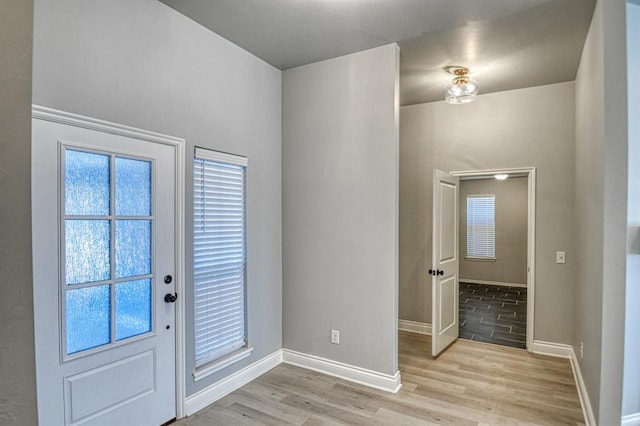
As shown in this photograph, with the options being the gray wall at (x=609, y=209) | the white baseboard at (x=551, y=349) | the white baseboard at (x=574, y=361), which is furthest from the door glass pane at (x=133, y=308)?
the white baseboard at (x=551, y=349)

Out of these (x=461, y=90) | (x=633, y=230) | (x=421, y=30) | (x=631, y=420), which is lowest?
(x=631, y=420)

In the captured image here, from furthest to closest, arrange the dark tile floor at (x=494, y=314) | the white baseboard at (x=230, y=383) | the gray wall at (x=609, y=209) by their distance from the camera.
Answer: the dark tile floor at (x=494, y=314) → the white baseboard at (x=230, y=383) → the gray wall at (x=609, y=209)

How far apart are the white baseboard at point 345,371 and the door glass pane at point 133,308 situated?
5.52ft

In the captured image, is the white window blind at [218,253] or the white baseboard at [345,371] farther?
the white baseboard at [345,371]

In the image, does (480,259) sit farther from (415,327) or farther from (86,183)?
(86,183)

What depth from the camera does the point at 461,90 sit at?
3.70 meters

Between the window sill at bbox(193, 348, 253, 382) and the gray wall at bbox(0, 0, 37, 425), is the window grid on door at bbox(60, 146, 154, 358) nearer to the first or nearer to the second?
the window sill at bbox(193, 348, 253, 382)

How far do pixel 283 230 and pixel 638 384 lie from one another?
10.3 feet

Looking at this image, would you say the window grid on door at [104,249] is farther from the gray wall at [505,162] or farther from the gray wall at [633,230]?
the gray wall at [505,162]

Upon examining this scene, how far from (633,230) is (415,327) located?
2.99 metres


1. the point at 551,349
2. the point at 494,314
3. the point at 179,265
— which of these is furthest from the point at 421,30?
the point at 494,314

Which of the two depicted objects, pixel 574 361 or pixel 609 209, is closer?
pixel 609 209

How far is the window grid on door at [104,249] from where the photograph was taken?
205 cm

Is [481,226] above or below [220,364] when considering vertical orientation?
above
